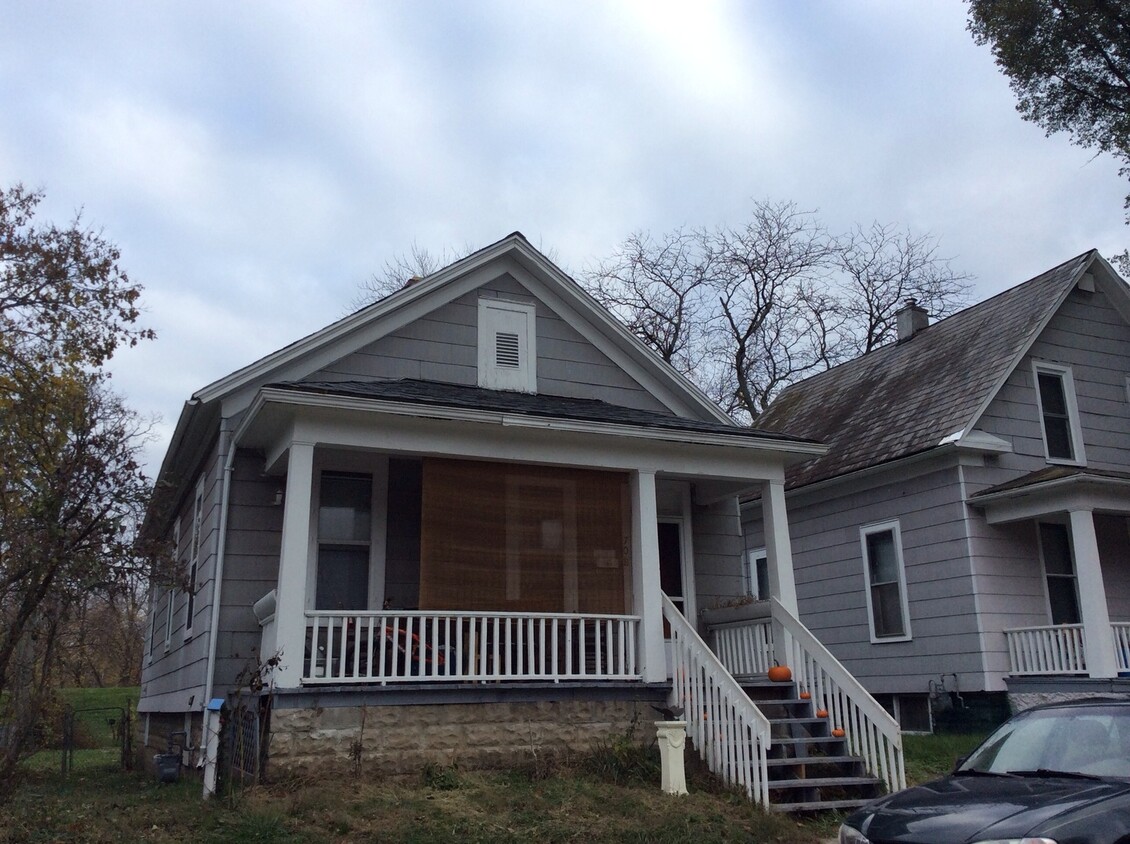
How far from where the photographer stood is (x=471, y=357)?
1280 centimetres

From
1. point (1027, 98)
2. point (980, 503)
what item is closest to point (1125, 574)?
point (980, 503)

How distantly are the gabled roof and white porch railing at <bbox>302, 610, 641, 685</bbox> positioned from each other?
6.28 meters

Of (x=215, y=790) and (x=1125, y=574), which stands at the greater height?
(x=1125, y=574)

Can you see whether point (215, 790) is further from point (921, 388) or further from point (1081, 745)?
point (921, 388)

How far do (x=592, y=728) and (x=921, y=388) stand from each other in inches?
358

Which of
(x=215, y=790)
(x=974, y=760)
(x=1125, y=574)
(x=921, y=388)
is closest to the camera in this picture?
(x=974, y=760)

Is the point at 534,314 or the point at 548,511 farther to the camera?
the point at 534,314

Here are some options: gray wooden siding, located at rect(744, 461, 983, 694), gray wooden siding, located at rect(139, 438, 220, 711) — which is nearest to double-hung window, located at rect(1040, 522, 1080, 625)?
gray wooden siding, located at rect(744, 461, 983, 694)

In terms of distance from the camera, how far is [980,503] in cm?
1382

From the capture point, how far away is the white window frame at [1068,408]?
15.1m

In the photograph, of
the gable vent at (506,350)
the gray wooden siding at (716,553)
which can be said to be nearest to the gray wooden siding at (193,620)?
the gable vent at (506,350)

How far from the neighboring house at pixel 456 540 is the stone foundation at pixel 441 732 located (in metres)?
0.02

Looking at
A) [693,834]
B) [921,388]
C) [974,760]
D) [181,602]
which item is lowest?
[693,834]

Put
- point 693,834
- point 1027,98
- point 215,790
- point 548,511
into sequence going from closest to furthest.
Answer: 1. point 693,834
2. point 215,790
3. point 548,511
4. point 1027,98
